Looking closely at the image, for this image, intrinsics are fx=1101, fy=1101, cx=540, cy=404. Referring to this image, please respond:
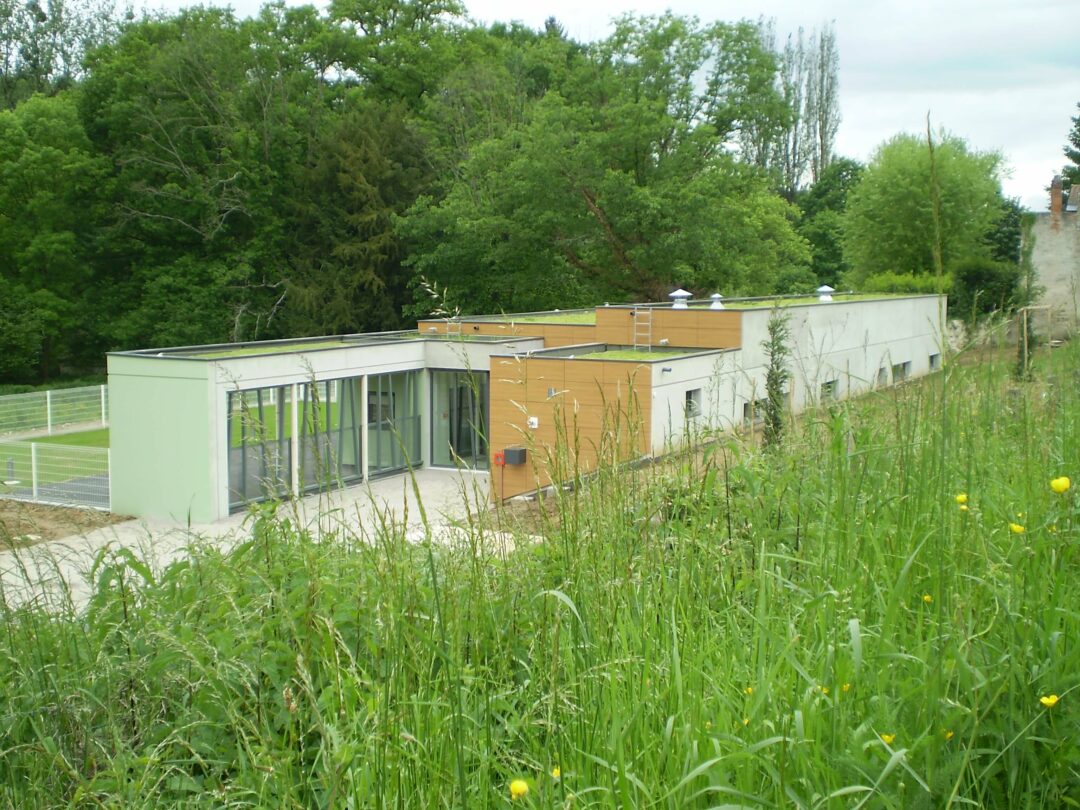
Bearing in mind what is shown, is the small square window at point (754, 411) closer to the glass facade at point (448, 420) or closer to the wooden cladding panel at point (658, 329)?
the wooden cladding panel at point (658, 329)

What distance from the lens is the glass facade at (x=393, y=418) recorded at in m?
21.5

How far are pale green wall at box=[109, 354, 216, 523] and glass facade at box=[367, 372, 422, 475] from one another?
13.4ft

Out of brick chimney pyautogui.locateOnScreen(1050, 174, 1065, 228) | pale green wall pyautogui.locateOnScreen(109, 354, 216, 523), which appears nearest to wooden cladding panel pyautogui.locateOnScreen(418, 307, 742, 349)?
pale green wall pyautogui.locateOnScreen(109, 354, 216, 523)

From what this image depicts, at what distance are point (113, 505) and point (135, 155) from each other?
65.1 ft

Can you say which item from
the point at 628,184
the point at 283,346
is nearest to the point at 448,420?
the point at 283,346

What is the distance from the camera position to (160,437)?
1786cm

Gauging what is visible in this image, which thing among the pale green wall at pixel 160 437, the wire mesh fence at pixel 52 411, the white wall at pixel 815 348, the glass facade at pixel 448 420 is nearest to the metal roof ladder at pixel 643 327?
the white wall at pixel 815 348

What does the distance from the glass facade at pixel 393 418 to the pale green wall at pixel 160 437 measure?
4087mm

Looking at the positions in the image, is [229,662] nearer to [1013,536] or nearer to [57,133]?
[1013,536]

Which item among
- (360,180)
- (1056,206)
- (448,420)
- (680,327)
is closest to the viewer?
(680,327)

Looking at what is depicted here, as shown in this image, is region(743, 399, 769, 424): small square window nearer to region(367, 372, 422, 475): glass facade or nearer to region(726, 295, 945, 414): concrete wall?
region(726, 295, 945, 414): concrete wall

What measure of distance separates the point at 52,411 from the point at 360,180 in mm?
12288

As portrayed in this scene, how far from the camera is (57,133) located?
34.6 meters

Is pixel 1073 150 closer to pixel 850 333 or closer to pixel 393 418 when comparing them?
pixel 850 333
